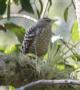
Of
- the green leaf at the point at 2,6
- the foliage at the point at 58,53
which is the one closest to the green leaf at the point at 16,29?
the foliage at the point at 58,53

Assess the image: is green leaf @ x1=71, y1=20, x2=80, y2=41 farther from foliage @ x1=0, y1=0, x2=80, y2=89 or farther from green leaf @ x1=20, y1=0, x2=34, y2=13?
green leaf @ x1=20, y1=0, x2=34, y2=13

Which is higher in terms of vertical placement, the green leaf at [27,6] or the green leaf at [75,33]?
the green leaf at [27,6]

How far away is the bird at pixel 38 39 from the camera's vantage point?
2.68 m

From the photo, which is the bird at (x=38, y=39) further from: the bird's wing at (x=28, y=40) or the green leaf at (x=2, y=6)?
the green leaf at (x=2, y=6)

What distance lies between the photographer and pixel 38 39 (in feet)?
8.98

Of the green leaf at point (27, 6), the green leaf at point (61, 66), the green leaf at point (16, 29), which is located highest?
the green leaf at point (27, 6)

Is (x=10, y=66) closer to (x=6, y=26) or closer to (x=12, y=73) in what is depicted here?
(x=12, y=73)

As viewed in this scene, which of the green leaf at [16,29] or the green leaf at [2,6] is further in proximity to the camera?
the green leaf at [2,6]

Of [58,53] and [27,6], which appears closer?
[58,53]

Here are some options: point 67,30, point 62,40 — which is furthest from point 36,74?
point 67,30

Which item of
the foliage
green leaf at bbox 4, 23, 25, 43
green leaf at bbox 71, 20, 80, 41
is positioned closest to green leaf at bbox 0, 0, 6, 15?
the foliage

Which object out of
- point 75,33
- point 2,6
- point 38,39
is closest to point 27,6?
point 2,6

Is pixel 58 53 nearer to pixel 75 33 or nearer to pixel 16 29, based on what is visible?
pixel 75 33

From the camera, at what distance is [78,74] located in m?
2.51
